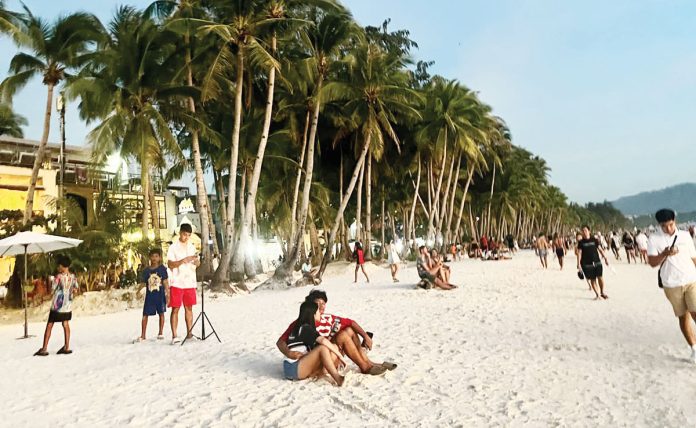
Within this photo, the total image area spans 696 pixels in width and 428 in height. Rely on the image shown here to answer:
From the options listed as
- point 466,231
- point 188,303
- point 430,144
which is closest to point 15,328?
point 188,303

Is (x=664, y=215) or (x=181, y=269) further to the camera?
(x=181, y=269)

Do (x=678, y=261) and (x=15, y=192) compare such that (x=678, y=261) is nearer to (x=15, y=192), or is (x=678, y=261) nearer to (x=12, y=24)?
(x=12, y=24)

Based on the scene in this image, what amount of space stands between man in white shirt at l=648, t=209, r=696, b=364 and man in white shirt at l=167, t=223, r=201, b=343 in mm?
6179

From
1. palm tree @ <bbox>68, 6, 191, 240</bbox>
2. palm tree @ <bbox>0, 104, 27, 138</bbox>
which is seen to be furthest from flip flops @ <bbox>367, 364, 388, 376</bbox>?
palm tree @ <bbox>0, 104, 27, 138</bbox>

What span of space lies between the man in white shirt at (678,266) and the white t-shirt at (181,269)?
6353 mm

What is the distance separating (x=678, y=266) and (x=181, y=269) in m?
6.67

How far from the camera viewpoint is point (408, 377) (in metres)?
5.25

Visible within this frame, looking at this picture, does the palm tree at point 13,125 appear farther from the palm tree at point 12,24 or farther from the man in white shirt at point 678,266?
the man in white shirt at point 678,266

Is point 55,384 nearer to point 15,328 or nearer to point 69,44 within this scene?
point 15,328

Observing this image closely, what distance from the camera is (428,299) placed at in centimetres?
1148

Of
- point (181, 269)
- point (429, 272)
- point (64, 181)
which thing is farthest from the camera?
point (64, 181)

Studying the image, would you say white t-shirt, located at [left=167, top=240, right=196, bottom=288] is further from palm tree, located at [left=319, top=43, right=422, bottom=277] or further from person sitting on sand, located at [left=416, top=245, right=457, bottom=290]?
palm tree, located at [left=319, top=43, right=422, bottom=277]

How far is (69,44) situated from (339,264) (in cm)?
1503

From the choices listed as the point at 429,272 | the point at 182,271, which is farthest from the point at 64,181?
the point at 182,271
